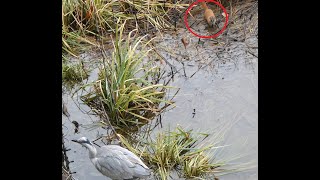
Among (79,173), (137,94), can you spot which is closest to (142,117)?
(137,94)

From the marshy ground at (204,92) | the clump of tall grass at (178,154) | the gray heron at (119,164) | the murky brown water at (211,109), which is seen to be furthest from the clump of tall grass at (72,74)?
the gray heron at (119,164)

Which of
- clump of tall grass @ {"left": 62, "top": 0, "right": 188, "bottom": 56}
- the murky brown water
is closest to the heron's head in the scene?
the murky brown water

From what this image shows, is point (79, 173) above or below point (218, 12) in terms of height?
below

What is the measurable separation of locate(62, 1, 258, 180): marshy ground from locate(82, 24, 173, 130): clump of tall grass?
44 mm

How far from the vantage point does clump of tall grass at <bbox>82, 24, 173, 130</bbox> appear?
3.52m

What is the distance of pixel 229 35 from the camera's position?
3.90 m

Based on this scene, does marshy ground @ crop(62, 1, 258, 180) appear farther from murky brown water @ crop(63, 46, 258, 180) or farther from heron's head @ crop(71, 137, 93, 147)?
heron's head @ crop(71, 137, 93, 147)

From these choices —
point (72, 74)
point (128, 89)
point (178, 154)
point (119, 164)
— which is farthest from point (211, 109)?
point (72, 74)

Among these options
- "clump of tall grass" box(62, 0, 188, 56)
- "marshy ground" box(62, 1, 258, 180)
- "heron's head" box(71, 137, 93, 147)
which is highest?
"clump of tall grass" box(62, 0, 188, 56)

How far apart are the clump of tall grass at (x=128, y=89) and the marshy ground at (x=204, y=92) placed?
4cm

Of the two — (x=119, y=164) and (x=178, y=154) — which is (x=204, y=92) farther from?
(x=119, y=164)

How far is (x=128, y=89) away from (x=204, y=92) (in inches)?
15.7

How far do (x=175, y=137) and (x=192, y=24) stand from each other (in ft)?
2.57

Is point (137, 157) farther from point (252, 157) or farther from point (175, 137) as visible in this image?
point (252, 157)
